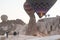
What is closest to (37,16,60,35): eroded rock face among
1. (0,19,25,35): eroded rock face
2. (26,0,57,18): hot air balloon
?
(0,19,25,35): eroded rock face

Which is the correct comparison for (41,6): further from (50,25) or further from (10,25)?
(10,25)

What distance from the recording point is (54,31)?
20047mm

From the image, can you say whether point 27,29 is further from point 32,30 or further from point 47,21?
point 47,21

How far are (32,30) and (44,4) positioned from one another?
31.3 feet

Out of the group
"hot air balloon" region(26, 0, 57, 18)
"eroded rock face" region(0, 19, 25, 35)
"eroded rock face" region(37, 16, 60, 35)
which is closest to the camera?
"hot air balloon" region(26, 0, 57, 18)

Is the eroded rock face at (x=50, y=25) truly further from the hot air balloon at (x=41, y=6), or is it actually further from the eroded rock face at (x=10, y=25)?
the hot air balloon at (x=41, y=6)

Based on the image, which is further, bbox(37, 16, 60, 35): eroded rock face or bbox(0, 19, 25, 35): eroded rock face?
bbox(0, 19, 25, 35): eroded rock face

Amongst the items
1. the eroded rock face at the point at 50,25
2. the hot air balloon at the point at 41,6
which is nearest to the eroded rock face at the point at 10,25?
the eroded rock face at the point at 50,25

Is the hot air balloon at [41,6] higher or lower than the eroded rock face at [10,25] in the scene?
higher

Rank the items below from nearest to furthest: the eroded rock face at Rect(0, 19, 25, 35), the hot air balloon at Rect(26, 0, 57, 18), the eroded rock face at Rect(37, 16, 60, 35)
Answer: the hot air balloon at Rect(26, 0, 57, 18) < the eroded rock face at Rect(37, 16, 60, 35) < the eroded rock face at Rect(0, 19, 25, 35)

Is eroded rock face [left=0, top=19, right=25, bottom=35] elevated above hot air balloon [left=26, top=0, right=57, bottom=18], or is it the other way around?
hot air balloon [left=26, top=0, right=57, bottom=18]

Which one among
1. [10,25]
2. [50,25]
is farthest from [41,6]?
[10,25]

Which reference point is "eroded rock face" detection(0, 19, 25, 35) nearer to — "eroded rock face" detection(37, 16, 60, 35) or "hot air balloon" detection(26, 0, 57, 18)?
"eroded rock face" detection(37, 16, 60, 35)

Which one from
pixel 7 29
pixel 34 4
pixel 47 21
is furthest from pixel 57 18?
pixel 34 4
